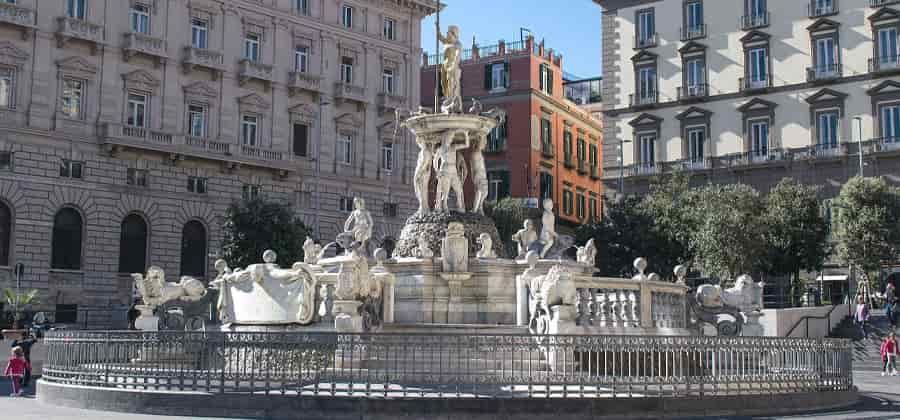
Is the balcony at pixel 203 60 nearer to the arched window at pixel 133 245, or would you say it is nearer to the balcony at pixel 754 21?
the arched window at pixel 133 245

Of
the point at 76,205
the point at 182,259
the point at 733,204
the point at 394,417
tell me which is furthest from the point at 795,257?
the point at 394,417

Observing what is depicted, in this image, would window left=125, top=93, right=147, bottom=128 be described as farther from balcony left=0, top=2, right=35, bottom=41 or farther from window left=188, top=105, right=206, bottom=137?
balcony left=0, top=2, right=35, bottom=41

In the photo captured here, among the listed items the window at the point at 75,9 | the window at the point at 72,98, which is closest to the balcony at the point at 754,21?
the window at the point at 75,9

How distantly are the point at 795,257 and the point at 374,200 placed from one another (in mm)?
22781

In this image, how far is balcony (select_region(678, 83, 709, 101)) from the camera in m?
55.1

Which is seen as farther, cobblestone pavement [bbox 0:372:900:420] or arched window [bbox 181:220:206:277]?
arched window [bbox 181:220:206:277]

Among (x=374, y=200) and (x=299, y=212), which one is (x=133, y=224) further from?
(x=374, y=200)

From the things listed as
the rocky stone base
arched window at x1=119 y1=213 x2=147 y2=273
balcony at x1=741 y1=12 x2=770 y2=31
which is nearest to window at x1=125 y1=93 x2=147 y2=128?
arched window at x1=119 y1=213 x2=147 y2=273

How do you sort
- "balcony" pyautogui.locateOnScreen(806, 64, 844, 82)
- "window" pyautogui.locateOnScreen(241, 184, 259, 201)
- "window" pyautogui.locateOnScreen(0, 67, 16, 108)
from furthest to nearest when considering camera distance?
"balcony" pyautogui.locateOnScreen(806, 64, 844, 82) → "window" pyautogui.locateOnScreen(241, 184, 259, 201) → "window" pyautogui.locateOnScreen(0, 67, 16, 108)

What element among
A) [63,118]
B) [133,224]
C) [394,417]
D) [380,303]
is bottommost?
[394,417]

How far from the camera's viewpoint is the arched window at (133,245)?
150 feet

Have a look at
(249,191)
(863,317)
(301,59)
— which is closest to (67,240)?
(249,191)

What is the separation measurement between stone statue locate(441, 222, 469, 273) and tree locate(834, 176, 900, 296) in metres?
27.3

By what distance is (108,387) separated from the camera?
618 inches
